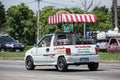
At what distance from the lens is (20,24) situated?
81.9 m

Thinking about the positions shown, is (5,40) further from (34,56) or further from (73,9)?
(73,9)

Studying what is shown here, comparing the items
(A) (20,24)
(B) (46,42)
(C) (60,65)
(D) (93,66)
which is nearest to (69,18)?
(B) (46,42)

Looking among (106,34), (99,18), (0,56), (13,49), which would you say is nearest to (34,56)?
(0,56)

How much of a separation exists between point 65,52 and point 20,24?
61.1 meters

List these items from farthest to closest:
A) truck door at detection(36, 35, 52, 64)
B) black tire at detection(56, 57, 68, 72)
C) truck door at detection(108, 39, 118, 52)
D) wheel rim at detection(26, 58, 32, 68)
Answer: truck door at detection(108, 39, 118, 52)
wheel rim at detection(26, 58, 32, 68)
truck door at detection(36, 35, 52, 64)
black tire at detection(56, 57, 68, 72)

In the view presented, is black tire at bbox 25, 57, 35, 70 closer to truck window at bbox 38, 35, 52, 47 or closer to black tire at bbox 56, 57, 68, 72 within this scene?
truck window at bbox 38, 35, 52, 47

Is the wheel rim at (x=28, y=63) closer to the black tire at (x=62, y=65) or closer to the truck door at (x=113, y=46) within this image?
the black tire at (x=62, y=65)

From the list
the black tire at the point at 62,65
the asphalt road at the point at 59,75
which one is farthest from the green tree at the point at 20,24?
the asphalt road at the point at 59,75

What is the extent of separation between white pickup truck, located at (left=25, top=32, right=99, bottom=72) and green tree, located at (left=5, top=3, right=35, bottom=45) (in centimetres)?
5788

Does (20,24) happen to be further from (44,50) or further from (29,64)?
(44,50)

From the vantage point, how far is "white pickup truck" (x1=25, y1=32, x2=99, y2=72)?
2125 cm

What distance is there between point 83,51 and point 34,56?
2826 millimetres

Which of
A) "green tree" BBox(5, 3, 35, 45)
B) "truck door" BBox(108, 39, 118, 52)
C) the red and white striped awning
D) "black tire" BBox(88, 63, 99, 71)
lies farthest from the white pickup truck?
"green tree" BBox(5, 3, 35, 45)

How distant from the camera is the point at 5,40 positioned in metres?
48.3
